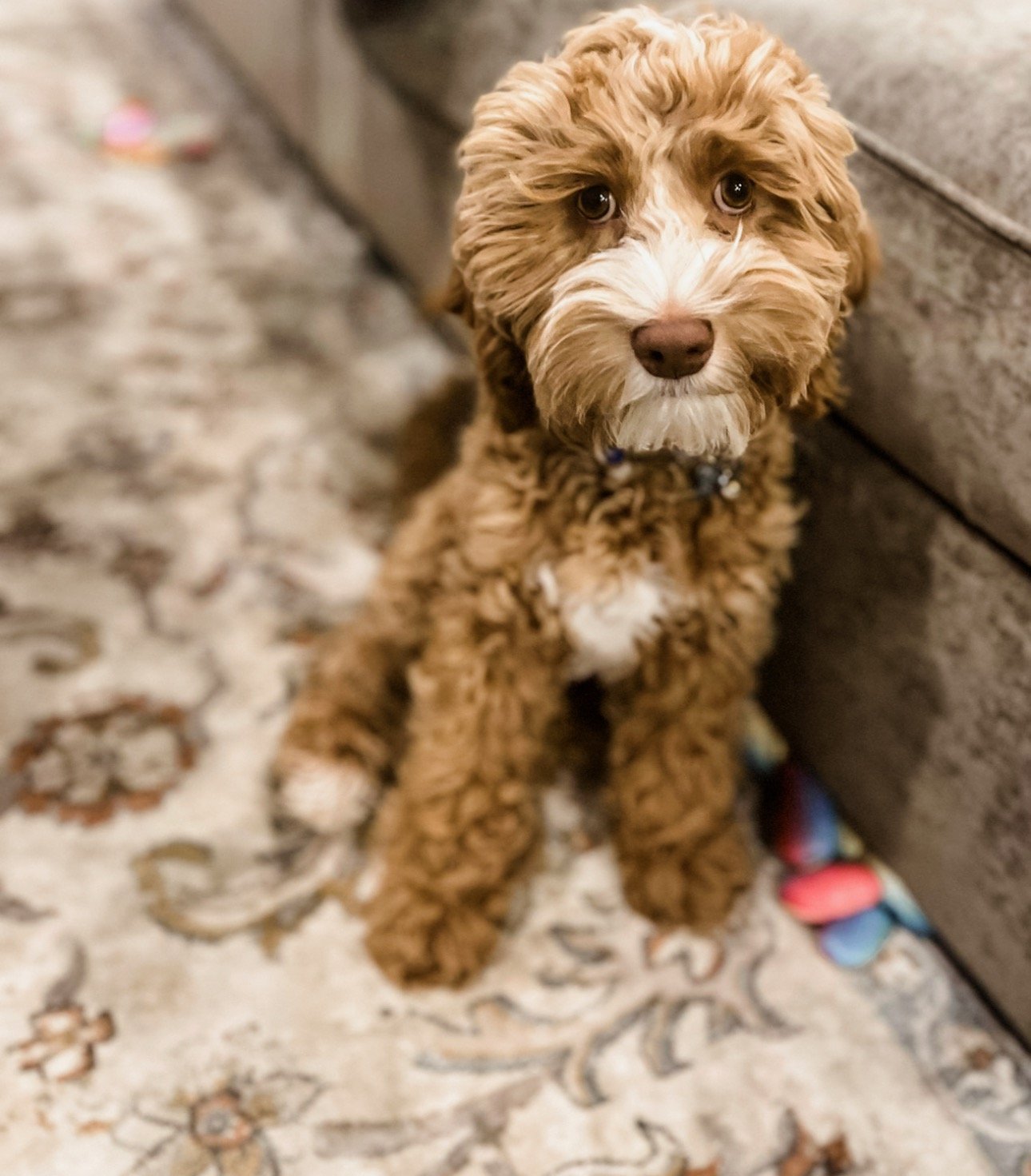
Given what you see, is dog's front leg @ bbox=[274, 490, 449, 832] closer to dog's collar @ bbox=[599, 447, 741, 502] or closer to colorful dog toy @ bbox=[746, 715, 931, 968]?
dog's collar @ bbox=[599, 447, 741, 502]

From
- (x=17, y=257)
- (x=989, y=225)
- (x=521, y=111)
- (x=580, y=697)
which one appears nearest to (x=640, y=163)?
(x=521, y=111)

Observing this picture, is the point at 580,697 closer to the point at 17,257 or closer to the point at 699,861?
the point at 699,861

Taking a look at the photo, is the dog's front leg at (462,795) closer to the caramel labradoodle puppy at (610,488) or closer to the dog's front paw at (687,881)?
the caramel labradoodle puppy at (610,488)

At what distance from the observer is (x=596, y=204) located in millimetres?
775

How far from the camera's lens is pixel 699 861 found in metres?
1.10

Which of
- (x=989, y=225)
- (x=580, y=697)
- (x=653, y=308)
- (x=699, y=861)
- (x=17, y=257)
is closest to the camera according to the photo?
(x=653, y=308)

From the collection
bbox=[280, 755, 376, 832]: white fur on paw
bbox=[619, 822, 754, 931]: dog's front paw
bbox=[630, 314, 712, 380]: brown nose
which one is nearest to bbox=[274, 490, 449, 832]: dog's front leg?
bbox=[280, 755, 376, 832]: white fur on paw

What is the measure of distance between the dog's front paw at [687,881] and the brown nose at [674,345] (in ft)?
1.85

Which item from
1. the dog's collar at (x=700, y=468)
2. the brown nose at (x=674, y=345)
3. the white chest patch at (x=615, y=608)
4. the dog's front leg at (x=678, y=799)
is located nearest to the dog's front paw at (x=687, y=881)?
the dog's front leg at (x=678, y=799)

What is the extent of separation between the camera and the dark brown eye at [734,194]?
77 cm

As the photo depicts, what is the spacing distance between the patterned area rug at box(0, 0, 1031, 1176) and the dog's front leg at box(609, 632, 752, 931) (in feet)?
0.13

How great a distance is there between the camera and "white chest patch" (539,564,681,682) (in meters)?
0.91

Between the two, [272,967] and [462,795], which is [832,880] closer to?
[462,795]

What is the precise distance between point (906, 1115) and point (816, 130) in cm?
84
